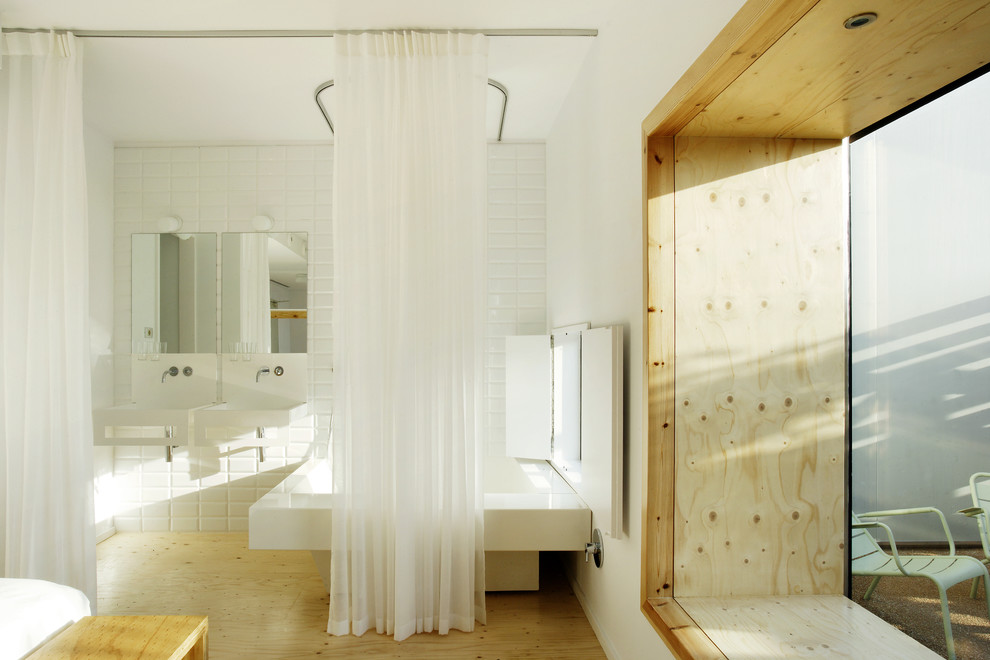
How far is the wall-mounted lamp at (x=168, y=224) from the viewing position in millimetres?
3791

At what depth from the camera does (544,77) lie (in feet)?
9.50

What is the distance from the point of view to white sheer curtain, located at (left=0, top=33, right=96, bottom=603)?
235 centimetres

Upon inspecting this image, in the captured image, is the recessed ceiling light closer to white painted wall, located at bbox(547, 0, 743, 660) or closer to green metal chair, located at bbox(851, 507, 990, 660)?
white painted wall, located at bbox(547, 0, 743, 660)

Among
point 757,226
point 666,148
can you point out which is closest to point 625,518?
point 757,226

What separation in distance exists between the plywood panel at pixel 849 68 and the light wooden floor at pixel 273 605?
82.1 inches

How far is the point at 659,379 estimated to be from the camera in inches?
70.6

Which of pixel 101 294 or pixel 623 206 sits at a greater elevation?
pixel 623 206

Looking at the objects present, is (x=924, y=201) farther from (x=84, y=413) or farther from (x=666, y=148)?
(x=84, y=413)

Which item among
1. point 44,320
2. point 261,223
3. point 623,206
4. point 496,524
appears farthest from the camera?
point 261,223

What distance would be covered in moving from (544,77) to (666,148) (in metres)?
1.32

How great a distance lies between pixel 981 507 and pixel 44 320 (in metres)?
3.17

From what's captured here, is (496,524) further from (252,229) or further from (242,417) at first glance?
(252,229)

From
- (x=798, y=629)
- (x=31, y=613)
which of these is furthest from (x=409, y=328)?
(x=798, y=629)

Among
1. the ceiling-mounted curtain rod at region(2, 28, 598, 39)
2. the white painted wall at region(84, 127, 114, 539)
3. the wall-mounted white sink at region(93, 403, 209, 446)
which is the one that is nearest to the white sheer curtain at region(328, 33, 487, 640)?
the ceiling-mounted curtain rod at region(2, 28, 598, 39)
